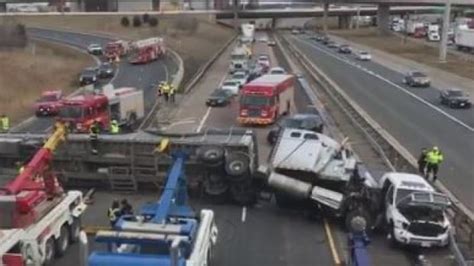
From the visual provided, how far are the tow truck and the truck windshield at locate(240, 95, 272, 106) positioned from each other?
26767mm

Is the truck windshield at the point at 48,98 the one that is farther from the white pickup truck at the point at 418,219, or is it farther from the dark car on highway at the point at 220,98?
the white pickup truck at the point at 418,219

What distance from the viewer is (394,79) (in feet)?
272

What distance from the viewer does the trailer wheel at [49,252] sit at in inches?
795

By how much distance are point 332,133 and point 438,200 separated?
20550mm

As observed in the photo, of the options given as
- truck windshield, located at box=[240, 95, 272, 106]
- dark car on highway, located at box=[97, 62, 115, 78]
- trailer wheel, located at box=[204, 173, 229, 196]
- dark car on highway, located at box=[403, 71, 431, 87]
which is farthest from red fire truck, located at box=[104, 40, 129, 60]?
trailer wheel, located at box=[204, 173, 229, 196]

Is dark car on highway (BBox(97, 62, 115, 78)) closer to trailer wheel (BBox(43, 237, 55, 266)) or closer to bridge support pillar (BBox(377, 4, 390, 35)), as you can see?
trailer wheel (BBox(43, 237, 55, 266))

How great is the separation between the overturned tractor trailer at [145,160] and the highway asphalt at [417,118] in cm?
901

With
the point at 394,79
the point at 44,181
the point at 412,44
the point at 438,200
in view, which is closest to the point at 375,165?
the point at 438,200

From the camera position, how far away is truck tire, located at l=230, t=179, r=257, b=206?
91.9 feet

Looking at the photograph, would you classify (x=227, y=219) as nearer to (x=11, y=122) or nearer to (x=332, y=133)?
(x=332, y=133)

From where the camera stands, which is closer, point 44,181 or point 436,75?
point 44,181

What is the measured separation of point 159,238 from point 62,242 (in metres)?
5.89

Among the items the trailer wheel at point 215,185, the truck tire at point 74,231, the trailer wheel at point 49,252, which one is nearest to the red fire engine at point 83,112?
the trailer wheel at point 215,185

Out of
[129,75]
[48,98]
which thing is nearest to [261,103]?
[48,98]
